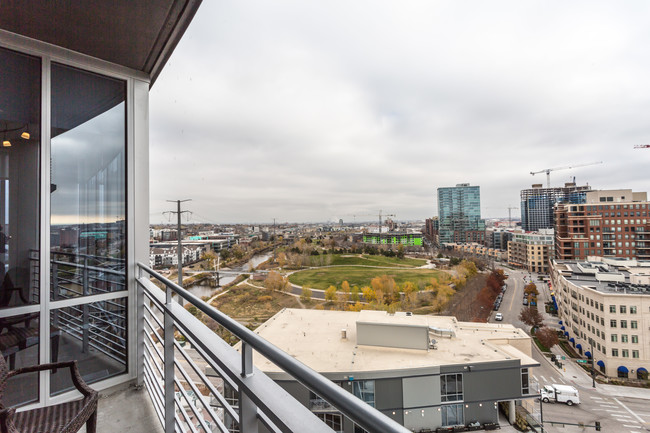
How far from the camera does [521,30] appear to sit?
4184mm

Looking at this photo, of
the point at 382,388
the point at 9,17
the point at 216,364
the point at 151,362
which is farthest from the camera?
the point at 382,388

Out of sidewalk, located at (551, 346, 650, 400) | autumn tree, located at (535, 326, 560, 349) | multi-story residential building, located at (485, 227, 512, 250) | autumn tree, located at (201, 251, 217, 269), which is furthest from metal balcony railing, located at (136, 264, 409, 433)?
multi-story residential building, located at (485, 227, 512, 250)

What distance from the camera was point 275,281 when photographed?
5.87 metres

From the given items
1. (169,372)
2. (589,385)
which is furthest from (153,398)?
(589,385)

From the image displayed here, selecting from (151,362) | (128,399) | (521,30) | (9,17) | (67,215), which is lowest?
(128,399)

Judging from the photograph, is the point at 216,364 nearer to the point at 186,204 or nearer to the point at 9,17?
the point at 9,17

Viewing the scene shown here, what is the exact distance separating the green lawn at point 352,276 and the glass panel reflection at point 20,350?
4.87 m

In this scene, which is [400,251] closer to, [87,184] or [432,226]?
[432,226]

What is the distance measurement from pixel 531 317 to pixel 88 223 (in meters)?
11.4

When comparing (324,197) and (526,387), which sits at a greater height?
(324,197)

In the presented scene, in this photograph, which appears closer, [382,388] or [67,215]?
[67,215]

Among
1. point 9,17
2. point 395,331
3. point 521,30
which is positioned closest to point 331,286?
point 395,331

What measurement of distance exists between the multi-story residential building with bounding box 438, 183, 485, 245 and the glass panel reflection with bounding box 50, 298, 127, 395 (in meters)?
11.6

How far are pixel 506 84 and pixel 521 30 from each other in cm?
217
